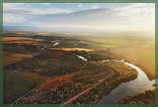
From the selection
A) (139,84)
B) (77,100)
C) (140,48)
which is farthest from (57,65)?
(140,48)

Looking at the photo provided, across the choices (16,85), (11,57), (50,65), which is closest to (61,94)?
(16,85)

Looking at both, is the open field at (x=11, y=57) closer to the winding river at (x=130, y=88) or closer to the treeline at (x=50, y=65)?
the treeline at (x=50, y=65)

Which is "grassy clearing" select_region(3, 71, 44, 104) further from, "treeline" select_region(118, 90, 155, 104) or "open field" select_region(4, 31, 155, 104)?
"treeline" select_region(118, 90, 155, 104)

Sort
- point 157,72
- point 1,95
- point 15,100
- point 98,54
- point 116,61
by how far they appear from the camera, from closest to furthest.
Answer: point 15,100
point 1,95
point 157,72
point 116,61
point 98,54

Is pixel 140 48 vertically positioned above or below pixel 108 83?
above

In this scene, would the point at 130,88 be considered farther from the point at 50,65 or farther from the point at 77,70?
the point at 50,65

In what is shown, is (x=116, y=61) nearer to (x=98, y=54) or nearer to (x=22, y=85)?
(x=98, y=54)

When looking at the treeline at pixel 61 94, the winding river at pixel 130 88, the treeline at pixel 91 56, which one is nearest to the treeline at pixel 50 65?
the treeline at pixel 91 56
